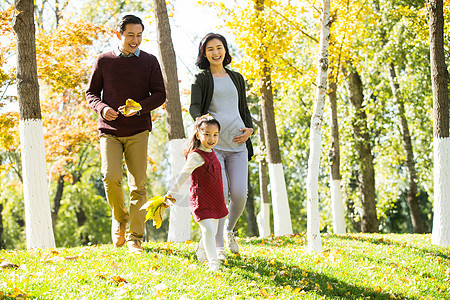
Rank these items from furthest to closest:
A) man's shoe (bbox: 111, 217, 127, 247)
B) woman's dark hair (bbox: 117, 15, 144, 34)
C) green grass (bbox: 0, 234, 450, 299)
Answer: man's shoe (bbox: 111, 217, 127, 247)
woman's dark hair (bbox: 117, 15, 144, 34)
green grass (bbox: 0, 234, 450, 299)

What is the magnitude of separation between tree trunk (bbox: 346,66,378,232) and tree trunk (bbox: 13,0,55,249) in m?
9.96

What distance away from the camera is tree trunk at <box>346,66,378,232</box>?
14.9 meters

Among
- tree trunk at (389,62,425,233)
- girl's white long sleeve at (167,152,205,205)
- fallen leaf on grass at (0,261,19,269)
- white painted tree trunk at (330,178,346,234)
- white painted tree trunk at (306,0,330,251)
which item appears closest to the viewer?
girl's white long sleeve at (167,152,205,205)

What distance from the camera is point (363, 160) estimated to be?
1538cm

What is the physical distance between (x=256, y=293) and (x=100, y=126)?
2.55m

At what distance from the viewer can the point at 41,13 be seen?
56.6ft

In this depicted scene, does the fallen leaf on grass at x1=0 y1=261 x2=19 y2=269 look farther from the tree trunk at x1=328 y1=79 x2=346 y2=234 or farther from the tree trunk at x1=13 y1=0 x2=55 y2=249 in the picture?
the tree trunk at x1=328 y1=79 x2=346 y2=234

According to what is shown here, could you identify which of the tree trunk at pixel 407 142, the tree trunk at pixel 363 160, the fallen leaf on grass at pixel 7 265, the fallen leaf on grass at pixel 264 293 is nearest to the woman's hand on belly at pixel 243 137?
the fallen leaf on grass at pixel 264 293

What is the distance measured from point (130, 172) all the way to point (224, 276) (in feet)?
5.84

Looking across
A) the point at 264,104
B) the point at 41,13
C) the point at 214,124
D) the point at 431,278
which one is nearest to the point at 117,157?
the point at 214,124

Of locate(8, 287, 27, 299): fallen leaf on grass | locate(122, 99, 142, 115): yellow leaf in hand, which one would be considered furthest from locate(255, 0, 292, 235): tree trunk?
locate(8, 287, 27, 299): fallen leaf on grass

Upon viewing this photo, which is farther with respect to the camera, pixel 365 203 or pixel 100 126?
pixel 365 203

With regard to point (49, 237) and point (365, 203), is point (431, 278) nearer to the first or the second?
point (49, 237)

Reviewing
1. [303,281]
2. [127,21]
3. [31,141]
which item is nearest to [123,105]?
[127,21]
